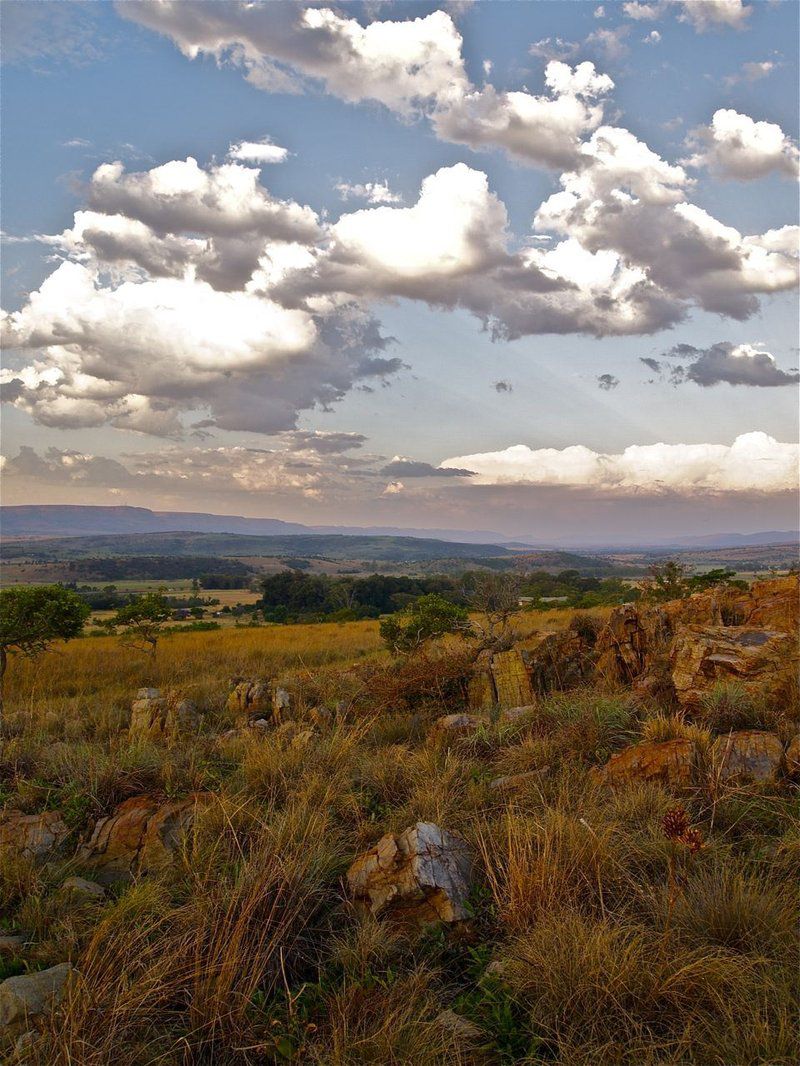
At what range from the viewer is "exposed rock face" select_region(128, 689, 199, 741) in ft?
30.6

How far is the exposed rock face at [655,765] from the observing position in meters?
5.73

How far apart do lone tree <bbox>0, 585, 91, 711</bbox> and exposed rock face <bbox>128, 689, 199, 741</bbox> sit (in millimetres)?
8817

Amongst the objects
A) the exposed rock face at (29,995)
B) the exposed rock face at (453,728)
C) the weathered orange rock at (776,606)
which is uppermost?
the weathered orange rock at (776,606)

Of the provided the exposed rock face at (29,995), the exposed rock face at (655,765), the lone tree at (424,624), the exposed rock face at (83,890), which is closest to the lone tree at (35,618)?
the lone tree at (424,624)

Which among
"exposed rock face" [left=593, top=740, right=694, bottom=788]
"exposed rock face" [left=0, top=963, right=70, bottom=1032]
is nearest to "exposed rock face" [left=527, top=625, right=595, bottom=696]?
"exposed rock face" [left=593, top=740, right=694, bottom=788]

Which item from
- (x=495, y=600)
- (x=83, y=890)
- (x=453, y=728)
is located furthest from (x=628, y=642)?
(x=83, y=890)

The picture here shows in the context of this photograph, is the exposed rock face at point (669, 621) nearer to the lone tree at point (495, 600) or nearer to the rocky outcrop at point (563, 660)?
the rocky outcrop at point (563, 660)

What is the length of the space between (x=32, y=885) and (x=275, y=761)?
95.8 inches

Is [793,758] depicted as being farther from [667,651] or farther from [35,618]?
[35,618]

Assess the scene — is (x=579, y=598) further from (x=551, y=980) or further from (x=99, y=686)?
(x=551, y=980)

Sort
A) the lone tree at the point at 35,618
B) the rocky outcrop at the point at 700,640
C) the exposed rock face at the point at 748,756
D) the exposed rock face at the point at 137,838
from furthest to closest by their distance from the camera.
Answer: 1. the lone tree at the point at 35,618
2. the rocky outcrop at the point at 700,640
3. the exposed rock face at the point at 748,756
4. the exposed rock face at the point at 137,838

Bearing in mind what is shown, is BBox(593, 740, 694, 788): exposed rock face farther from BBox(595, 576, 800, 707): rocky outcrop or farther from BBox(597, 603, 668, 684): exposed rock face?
BBox(597, 603, 668, 684): exposed rock face

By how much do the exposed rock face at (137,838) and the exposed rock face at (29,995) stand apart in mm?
1300

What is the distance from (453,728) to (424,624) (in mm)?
11026
